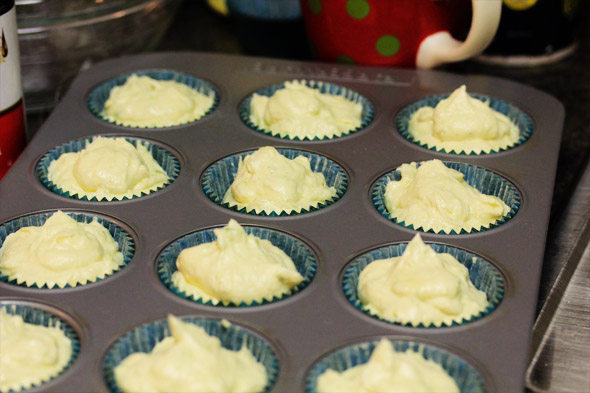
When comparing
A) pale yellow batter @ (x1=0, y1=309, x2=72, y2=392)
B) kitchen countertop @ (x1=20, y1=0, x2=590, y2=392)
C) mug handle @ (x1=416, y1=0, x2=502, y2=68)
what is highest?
mug handle @ (x1=416, y1=0, x2=502, y2=68)

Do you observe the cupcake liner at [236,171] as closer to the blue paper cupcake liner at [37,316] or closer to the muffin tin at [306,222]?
the muffin tin at [306,222]

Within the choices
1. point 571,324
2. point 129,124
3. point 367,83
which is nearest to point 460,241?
point 571,324

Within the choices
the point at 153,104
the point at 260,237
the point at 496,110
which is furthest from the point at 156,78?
the point at 496,110

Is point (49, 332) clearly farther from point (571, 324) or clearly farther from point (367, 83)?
point (367, 83)

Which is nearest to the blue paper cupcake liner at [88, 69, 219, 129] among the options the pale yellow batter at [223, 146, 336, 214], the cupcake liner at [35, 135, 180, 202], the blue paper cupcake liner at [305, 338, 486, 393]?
the cupcake liner at [35, 135, 180, 202]

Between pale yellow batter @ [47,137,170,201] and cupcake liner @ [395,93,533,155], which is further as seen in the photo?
cupcake liner @ [395,93,533,155]

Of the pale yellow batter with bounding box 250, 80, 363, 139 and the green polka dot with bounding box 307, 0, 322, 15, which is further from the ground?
the green polka dot with bounding box 307, 0, 322, 15

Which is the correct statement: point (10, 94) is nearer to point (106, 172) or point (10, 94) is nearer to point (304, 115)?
point (106, 172)

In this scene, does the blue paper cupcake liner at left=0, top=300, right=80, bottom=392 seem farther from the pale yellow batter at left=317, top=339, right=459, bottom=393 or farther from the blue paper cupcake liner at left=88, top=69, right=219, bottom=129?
the blue paper cupcake liner at left=88, top=69, right=219, bottom=129
